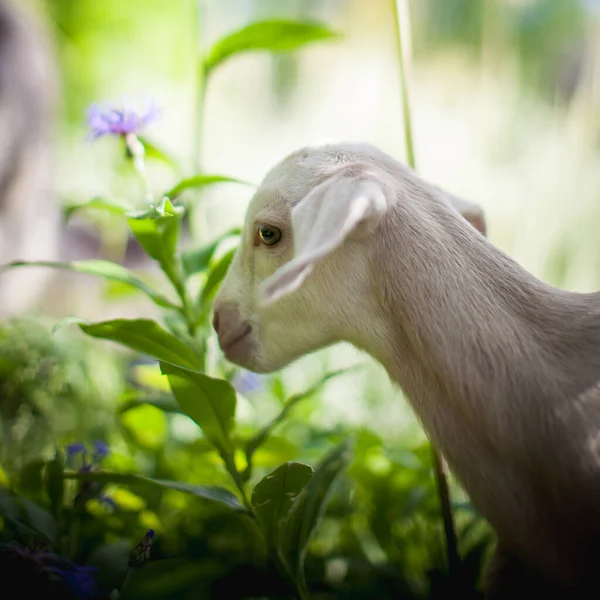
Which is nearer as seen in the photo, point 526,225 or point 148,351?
point 148,351

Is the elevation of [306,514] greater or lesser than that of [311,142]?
lesser

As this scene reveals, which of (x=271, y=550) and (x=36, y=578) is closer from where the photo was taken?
(x=36, y=578)

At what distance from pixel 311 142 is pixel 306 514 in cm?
49

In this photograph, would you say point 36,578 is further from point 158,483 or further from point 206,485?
point 206,485

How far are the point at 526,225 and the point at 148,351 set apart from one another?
76.5 inches

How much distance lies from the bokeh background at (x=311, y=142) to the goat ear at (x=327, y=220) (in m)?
0.23

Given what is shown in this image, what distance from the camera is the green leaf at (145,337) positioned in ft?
2.58

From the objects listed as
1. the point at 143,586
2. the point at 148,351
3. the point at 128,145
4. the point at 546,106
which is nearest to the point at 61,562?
the point at 143,586

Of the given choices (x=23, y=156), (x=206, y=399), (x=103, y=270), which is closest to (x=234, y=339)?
(x=206, y=399)

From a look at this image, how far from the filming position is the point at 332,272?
74 cm

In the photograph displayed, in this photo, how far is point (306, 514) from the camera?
75cm

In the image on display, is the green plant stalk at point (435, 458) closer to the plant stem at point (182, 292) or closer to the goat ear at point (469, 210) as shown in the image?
the goat ear at point (469, 210)

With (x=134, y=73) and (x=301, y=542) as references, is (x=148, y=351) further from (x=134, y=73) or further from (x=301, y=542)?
(x=134, y=73)

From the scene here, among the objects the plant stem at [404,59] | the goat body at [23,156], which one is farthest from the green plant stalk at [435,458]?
the goat body at [23,156]
